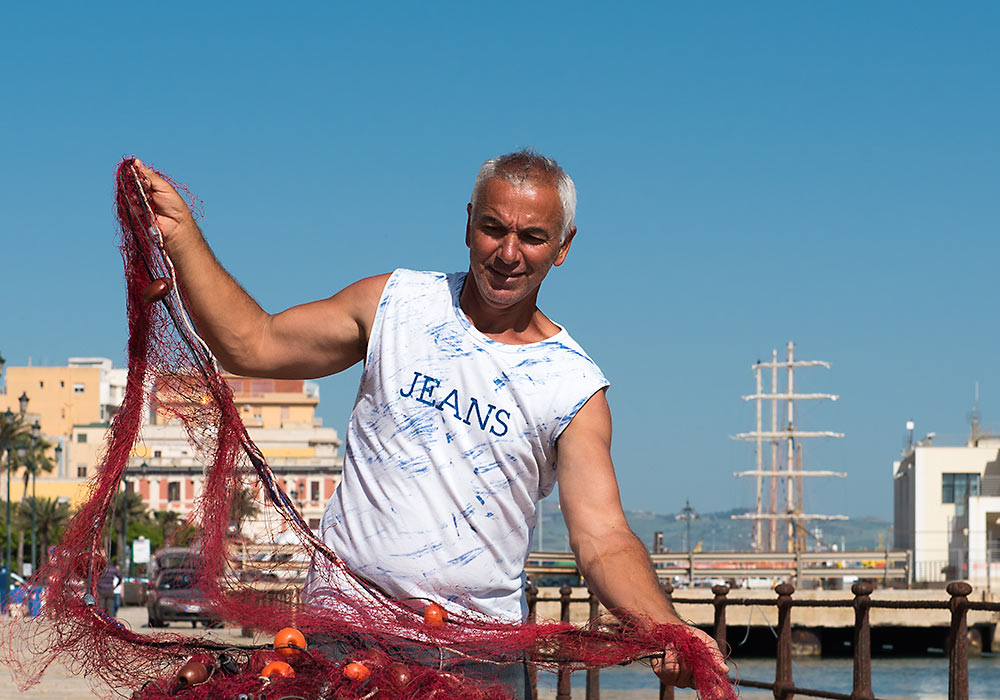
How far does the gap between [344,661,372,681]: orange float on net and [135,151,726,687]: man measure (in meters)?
0.25

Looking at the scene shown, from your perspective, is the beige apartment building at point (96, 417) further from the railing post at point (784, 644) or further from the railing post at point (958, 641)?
the railing post at point (958, 641)

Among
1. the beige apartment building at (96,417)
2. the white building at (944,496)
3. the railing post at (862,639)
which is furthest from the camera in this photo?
the beige apartment building at (96,417)

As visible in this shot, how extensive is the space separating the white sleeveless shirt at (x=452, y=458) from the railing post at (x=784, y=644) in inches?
285

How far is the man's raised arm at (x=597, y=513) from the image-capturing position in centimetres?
299

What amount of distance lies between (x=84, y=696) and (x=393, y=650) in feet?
34.0

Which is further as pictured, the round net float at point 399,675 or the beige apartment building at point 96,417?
the beige apartment building at point 96,417

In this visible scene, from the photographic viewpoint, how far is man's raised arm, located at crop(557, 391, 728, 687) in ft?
9.80

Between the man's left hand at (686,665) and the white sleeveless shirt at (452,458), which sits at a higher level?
the white sleeveless shirt at (452,458)

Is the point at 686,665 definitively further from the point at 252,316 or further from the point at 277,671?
the point at 252,316

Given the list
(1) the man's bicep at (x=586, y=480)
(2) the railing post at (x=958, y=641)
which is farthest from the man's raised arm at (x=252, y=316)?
(2) the railing post at (x=958, y=641)

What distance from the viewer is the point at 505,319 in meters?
3.16

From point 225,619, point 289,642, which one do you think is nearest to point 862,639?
point 225,619

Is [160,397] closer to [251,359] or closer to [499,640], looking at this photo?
[251,359]

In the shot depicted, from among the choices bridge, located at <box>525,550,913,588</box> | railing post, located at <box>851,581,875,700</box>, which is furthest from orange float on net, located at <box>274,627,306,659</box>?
bridge, located at <box>525,550,913,588</box>
